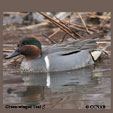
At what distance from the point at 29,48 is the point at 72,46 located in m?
0.92

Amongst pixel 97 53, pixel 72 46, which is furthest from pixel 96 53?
pixel 72 46

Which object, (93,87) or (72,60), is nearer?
(93,87)

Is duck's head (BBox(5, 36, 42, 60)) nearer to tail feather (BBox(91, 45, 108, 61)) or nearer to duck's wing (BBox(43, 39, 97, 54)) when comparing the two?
duck's wing (BBox(43, 39, 97, 54))

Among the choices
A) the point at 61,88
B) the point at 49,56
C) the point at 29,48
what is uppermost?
the point at 29,48

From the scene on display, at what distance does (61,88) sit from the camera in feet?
23.8

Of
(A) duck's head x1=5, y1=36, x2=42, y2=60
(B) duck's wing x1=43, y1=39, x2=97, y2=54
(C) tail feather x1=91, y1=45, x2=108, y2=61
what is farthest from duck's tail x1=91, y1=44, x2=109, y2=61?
(A) duck's head x1=5, y1=36, x2=42, y2=60

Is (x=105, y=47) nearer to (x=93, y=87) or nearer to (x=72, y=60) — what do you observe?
(x=72, y=60)

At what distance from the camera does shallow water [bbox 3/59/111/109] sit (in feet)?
21.0

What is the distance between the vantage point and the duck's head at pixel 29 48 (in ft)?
28.5

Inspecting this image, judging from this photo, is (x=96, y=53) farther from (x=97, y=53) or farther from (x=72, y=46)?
(x=72, y=46)

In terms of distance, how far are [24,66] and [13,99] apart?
6.88 feet

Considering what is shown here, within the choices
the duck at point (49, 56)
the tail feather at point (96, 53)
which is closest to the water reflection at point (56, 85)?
the duck at point (49, 56)

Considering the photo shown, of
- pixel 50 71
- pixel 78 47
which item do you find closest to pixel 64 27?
pixel 78 47

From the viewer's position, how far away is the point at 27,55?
891 centimetres
